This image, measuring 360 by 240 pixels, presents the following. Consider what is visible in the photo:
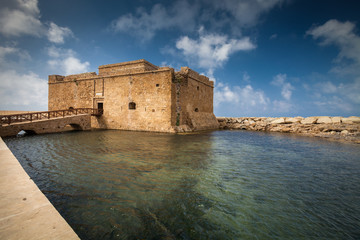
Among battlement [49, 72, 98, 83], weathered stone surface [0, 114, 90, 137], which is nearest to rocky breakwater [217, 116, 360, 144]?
weathered stone surface [0, 114, 90, 137]

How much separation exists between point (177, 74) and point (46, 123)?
37.2ft

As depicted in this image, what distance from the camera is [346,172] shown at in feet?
16.4

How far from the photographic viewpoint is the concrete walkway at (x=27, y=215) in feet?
5.33

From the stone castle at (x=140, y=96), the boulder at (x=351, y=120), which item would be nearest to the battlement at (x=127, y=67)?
the stone castle at (x=140, y=96)

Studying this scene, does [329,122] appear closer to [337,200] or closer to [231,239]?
[337,200]

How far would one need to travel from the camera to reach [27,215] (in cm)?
191

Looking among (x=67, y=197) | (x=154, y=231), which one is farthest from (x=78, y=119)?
(x=154, y=231)

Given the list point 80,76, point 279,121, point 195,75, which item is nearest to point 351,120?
point 279,121

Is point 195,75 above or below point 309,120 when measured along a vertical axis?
above

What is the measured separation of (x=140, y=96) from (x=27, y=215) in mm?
14481

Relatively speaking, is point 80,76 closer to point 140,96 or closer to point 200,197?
point 140,96

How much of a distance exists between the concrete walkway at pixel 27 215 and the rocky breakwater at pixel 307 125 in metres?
15.3

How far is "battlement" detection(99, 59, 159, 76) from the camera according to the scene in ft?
56.8

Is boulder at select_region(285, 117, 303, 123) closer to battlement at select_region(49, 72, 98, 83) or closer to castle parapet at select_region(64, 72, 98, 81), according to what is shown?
castle parapet at select_region(64, 72, 98, 81)
